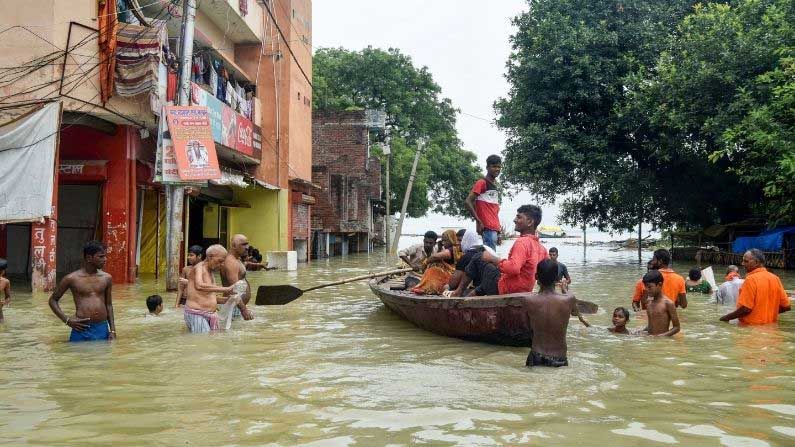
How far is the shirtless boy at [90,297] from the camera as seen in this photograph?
7375 mm

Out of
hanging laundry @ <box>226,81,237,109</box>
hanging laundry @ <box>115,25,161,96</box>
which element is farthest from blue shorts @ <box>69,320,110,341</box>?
hanging laundry @ <box>226,81,237,109</box>

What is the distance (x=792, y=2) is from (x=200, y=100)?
16.4 meters

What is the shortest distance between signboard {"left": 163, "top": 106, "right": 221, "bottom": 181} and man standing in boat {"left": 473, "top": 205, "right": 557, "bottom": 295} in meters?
7.76

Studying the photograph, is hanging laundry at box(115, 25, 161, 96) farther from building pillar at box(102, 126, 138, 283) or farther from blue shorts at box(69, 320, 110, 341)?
blue shorts at box(69, 320, 110, 341)

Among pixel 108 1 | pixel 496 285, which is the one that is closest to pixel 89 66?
pixel 108 1

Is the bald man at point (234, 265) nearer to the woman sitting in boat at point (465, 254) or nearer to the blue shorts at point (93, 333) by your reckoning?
the blue shorts at point (93, 333)

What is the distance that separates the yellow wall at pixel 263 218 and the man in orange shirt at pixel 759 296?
1797cm

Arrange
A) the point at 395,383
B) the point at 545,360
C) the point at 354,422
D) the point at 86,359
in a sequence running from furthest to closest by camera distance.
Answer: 1. the point at 86,359
2. the point at 545,360
3. the point at 395,383
4. the point at 354,422

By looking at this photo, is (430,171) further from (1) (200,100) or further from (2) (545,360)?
(2) (545,360)

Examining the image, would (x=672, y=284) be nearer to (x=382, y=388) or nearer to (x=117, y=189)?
(x=382, y=388)

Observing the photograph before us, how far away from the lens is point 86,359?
7.02 m

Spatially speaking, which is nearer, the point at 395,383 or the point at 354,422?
the point at 354,422

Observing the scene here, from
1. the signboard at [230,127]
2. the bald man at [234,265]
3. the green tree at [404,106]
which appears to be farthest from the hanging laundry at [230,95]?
the green tree at [404,106]

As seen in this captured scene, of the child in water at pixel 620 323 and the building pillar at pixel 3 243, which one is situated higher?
the building pillar at pixel 3 243
